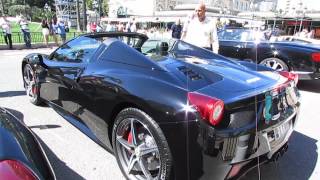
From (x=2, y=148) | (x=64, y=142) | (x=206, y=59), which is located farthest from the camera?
(x=64, y=142)

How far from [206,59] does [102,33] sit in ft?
4.80

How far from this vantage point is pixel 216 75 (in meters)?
2.89

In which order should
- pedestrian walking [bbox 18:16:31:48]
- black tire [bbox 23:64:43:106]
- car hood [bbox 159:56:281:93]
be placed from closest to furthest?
car hood [bbox 159:56:281:93], black tire [bbox 23:64:43:106], pedestrian walking [bbox 18:16:31:48]

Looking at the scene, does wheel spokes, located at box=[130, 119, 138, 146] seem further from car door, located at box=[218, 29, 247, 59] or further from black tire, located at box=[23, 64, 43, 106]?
car door, located at box=[218, 29, 247, 59]

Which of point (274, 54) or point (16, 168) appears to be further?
point (274, 54)

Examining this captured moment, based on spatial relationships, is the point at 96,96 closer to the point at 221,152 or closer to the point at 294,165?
the point at 221,152

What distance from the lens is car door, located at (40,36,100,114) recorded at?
3.67 metres

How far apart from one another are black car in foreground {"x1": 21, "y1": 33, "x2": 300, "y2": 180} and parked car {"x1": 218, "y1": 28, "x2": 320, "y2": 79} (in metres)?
3.67

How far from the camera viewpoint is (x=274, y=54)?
7.29 metres

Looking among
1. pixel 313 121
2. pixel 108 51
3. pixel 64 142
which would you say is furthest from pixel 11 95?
pixel 313 121

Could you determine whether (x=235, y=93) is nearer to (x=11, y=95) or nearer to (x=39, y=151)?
(x=39, y=151)

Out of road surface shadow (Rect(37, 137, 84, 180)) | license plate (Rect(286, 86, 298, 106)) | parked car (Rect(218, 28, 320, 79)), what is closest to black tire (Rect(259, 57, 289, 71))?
parked car (Rect(218, 28, 320, 79))

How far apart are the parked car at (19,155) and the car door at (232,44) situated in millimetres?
6246

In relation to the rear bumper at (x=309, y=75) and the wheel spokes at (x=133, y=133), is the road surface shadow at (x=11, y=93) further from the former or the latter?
the rear bumper at (x=309, y=75)
